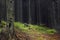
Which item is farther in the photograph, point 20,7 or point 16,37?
point 20,7

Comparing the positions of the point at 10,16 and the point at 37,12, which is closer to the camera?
the point at 10,16

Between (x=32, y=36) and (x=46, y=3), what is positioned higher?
(x=46, y=3)

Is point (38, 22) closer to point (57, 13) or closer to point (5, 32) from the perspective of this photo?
point (57, 13)

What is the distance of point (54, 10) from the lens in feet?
49.5

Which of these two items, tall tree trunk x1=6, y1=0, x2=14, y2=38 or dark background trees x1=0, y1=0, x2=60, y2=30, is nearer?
tall tree trunk x1=6, y1=0, x2=14, y2=38

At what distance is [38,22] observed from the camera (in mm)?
15297

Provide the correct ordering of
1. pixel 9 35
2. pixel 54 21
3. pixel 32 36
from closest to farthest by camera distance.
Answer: pixel 9 35 → pixel 32 36 → pixel 54 21

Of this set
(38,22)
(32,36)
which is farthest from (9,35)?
(38,22)

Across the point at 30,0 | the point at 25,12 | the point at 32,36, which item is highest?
the point at 30,0

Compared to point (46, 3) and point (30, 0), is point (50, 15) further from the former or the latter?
point (30, 0)

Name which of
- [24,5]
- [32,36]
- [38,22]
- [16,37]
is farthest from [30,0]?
[16,37]

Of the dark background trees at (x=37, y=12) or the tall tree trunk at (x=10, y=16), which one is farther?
the dark background trees at (x=37, y=12)

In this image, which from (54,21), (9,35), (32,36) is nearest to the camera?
(9,35)

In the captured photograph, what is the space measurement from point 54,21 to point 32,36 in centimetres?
497
